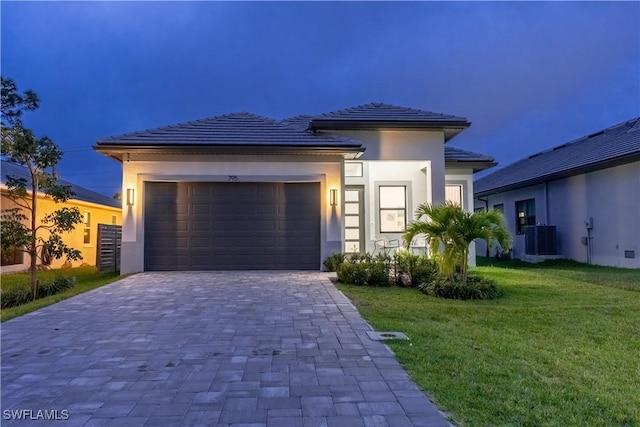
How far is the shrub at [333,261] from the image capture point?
1054 centimetres

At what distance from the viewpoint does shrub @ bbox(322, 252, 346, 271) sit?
34.6 feet

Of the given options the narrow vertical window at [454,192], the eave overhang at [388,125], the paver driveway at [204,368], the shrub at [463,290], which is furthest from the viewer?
the narrow vertical window at [454,192]

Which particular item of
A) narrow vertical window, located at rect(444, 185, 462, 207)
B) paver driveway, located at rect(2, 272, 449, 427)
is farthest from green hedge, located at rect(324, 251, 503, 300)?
narrow vertical window, located at rect(444, 185, 462, 207)

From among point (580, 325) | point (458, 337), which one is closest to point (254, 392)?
point (458, 337)

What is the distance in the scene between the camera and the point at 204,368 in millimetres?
3709

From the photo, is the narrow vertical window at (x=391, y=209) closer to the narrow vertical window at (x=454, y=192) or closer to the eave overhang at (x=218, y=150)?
the narrow vertical window at (x=454, y=192)

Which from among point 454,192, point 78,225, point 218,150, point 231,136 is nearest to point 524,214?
point 454,192

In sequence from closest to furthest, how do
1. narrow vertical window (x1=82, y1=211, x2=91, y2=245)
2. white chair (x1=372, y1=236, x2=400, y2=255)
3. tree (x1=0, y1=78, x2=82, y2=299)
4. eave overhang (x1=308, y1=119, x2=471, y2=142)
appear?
tree (x1=0, y1=78, x2=82, y2=299)
eave overhang (x1=308, y1=119, x2=471, y2=142)
white chair (x1=372, y1=236, x2=400, y2=255)
narrow vertical window (x1=82, y1=211, x2=91, y2=245)

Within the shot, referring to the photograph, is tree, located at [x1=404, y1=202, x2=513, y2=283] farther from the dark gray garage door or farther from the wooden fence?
the wooden fence

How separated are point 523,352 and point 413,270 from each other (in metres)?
4.82

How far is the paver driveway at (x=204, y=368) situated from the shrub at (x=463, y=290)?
2.33m

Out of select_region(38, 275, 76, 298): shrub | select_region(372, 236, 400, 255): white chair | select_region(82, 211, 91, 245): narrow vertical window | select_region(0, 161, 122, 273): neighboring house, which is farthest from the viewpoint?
select_region(82, 211, 91, 245): narrow vertical window

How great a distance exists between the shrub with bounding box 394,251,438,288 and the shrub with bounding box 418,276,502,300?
0.75 metres

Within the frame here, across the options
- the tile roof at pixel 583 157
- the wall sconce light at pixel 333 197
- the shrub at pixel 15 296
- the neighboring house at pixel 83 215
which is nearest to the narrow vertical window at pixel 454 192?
the tile roof at pixel 583 157
